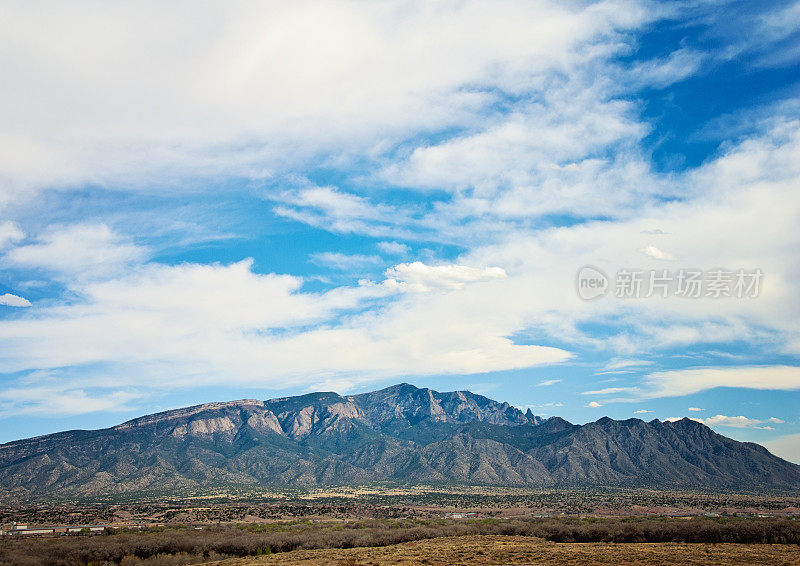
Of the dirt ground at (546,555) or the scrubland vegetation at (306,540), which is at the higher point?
the dirt ground at (546,555)

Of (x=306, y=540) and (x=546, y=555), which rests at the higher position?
(x=546, y=555)

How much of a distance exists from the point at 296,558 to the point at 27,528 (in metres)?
53.4

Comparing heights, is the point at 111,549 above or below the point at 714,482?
above

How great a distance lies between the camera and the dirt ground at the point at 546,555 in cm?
3412

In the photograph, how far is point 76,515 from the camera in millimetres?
95250

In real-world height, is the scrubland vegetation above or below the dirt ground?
below

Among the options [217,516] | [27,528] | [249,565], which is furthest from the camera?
[217,516]

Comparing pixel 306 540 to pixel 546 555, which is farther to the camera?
pixel 306 540

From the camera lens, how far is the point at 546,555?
37.0 meters

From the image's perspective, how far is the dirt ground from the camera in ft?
112

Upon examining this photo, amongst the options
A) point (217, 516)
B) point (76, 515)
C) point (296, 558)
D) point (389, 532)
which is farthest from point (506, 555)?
point (76, 515)

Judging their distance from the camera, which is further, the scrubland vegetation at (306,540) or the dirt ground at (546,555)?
the scrubland vegetation at (306,540)

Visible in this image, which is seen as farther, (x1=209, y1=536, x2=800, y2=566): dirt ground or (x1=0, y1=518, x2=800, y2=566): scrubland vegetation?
(x1=0, y1=518, x2=800, y2=566): scrubland vegetation

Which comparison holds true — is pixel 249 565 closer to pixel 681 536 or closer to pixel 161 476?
pixel 681 536
